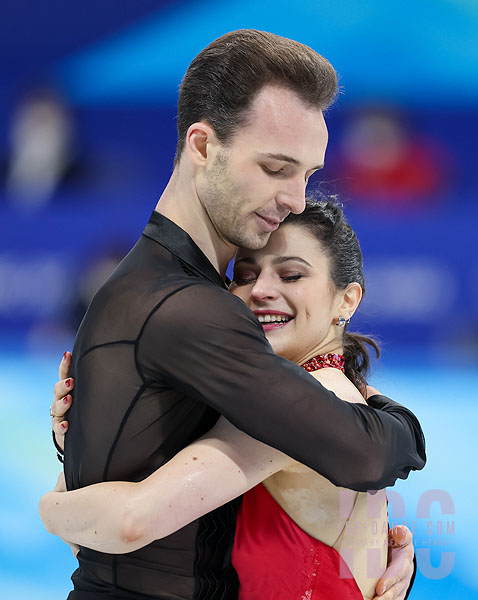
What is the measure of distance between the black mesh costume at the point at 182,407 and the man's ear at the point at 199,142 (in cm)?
17

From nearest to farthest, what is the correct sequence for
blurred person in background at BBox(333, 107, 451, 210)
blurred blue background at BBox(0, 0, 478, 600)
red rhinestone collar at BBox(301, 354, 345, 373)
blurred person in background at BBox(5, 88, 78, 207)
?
red rhinestone collar at BBox(301, 354, 345, 373)
blurred blue background at BBox(0, 0, 478, 600)
blurred person in background at BBox(333, 107, 451, 210)
blurred person in background at BBox(5, 88, 78, 207)

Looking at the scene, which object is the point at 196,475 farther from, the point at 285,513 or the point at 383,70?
the point at 383,70

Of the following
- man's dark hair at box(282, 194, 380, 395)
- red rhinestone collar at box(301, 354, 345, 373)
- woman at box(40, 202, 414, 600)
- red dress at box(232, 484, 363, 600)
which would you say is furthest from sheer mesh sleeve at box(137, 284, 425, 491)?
man's dark hair at box(282, 194, 380, 395)

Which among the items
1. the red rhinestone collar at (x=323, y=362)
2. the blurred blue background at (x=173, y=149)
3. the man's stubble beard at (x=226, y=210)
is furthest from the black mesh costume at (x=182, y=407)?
the blurred blue background at (x=173, y=149)

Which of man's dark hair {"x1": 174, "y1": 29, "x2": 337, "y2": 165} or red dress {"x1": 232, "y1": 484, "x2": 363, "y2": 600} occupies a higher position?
man's dark hair {"x1": 174, "y1": 29, "x2": 337, "y2": 165}

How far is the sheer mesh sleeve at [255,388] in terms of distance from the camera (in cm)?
165

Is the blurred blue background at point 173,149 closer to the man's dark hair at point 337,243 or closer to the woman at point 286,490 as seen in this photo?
the man's dark hair at point 337,243

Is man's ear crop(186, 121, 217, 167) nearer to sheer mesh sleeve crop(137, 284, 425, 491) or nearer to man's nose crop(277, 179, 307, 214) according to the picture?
man's nose crop(277, 179, 307, 214)

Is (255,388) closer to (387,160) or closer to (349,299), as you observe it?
(349,299)

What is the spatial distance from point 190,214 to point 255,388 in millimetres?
563

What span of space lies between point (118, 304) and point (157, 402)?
0.75 ft

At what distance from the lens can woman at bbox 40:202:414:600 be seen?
5.48ft

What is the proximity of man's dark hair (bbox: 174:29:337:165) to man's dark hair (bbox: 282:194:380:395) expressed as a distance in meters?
0.33

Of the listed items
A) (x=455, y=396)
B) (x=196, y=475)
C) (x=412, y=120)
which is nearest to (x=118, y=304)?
(x=196, y=475)
